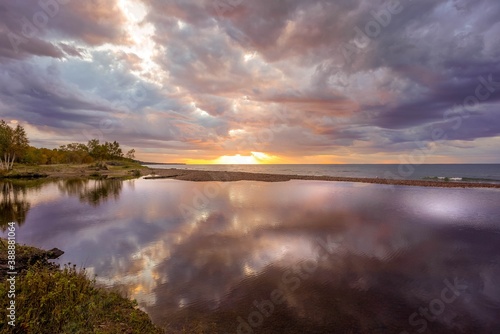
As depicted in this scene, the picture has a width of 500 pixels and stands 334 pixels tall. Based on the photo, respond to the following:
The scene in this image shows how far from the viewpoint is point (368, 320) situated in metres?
9.55

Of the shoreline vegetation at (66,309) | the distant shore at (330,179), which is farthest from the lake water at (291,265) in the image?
the distant shore at (330,179)

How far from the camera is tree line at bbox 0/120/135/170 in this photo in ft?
312

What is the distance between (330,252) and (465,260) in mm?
8540

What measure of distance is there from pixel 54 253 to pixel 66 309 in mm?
11672

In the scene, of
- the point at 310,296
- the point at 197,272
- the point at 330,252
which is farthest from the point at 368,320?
the point at 197,272

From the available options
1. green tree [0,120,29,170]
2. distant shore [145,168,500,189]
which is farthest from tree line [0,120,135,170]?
distant shore [145,168,500,189]

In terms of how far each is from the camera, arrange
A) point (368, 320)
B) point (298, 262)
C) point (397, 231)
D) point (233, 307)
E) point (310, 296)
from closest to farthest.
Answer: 1. point (368, 320)
2. point (233, 307)
3. point (310, 296)
4. point (298, 262)
5. point (397, 231)

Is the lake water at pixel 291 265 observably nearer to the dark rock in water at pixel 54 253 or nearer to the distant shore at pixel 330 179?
the dark rock in water at pixel 54 253

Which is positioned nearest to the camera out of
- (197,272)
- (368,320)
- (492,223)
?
(368,320)

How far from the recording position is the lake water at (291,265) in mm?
9703

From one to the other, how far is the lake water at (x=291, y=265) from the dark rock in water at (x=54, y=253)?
52 cm

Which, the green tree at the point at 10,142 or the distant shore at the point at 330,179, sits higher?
the green tree at the point at 10,142

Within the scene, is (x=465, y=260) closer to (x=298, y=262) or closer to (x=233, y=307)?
(x=298, y=262)

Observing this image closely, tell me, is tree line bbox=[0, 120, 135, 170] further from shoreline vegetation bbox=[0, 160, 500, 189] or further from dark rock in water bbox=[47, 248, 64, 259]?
dark rock in water bbox=[47, 248, 64, 259]
